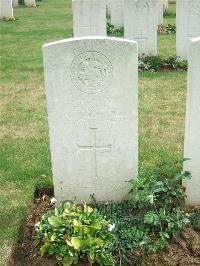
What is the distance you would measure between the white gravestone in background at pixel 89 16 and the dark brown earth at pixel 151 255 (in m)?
7.17

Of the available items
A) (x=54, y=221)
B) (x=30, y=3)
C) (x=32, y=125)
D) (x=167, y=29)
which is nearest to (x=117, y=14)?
(x=167, y=29)

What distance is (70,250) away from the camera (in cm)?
399

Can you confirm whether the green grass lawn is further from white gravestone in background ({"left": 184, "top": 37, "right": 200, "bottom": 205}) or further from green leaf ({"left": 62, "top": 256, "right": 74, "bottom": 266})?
white gravestone in background ({"left": 184, "top": 37, "right": 200, "bottom": 205})

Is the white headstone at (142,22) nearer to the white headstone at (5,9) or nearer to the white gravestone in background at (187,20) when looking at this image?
the white gravestone in background at (187,20)

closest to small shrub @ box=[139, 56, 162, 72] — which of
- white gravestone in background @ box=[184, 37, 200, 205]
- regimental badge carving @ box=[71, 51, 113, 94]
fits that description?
white gravestone in background @ box=[184, 37, 200, 205]

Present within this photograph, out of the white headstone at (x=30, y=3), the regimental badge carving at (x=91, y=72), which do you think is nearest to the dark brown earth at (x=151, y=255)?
the regimental badge carving at (x=91, y=72)

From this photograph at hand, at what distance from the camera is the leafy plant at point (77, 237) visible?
3.98 m

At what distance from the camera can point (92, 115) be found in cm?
464

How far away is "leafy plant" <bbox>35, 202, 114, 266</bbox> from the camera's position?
3979 mm

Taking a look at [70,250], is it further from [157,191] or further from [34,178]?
[34,178]

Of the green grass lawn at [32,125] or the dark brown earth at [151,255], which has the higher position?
the green grass lawn at [32,125]

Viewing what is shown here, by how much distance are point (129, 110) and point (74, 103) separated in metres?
0.52

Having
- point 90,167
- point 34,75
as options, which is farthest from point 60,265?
point 34,75

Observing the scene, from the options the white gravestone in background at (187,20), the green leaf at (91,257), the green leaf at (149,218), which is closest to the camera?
the green leaf at (91,257)
